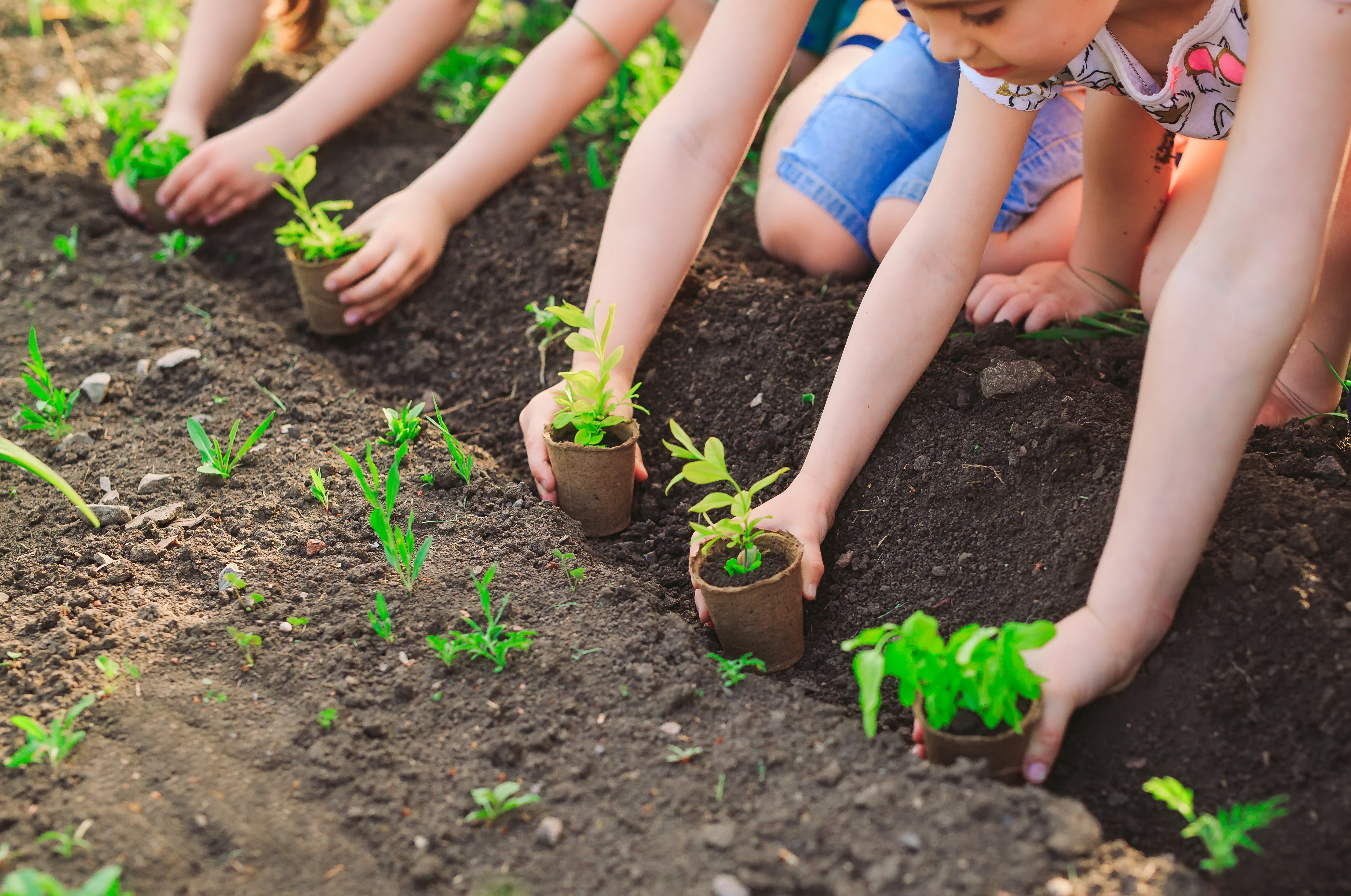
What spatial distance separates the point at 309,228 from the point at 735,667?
1.73 m

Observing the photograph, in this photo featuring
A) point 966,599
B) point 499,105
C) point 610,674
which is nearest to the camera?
point 610,674

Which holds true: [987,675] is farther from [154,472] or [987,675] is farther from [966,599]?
[154,472]

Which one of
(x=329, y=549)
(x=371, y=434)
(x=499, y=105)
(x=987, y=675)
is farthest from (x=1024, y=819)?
(x=499, y=105)

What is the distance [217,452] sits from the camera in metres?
1.95

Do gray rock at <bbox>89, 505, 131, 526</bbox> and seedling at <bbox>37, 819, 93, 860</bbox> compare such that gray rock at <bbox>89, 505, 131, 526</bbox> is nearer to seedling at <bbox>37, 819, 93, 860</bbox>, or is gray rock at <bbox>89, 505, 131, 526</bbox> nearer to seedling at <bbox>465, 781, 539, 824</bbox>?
seedling at <bbox>37, 819, 93, 860</bbox>

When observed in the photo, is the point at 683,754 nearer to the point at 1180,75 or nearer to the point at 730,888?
the point at 730,888

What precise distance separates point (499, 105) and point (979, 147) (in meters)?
1.55

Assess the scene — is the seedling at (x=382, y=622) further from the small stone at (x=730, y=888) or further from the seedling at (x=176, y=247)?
the seedling at (x=176, y=247)

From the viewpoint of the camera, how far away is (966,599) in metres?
1.62

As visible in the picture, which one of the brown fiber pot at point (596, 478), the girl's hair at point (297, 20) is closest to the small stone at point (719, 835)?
the brown fiber pot at point (596, 478)

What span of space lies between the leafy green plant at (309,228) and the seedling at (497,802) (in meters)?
1.44

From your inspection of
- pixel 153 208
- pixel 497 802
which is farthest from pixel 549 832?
pixel 153 208

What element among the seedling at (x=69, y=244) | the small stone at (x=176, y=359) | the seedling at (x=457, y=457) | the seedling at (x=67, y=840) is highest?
the seedling at (x=69, y=244)

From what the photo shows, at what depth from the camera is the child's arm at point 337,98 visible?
2967 mm
